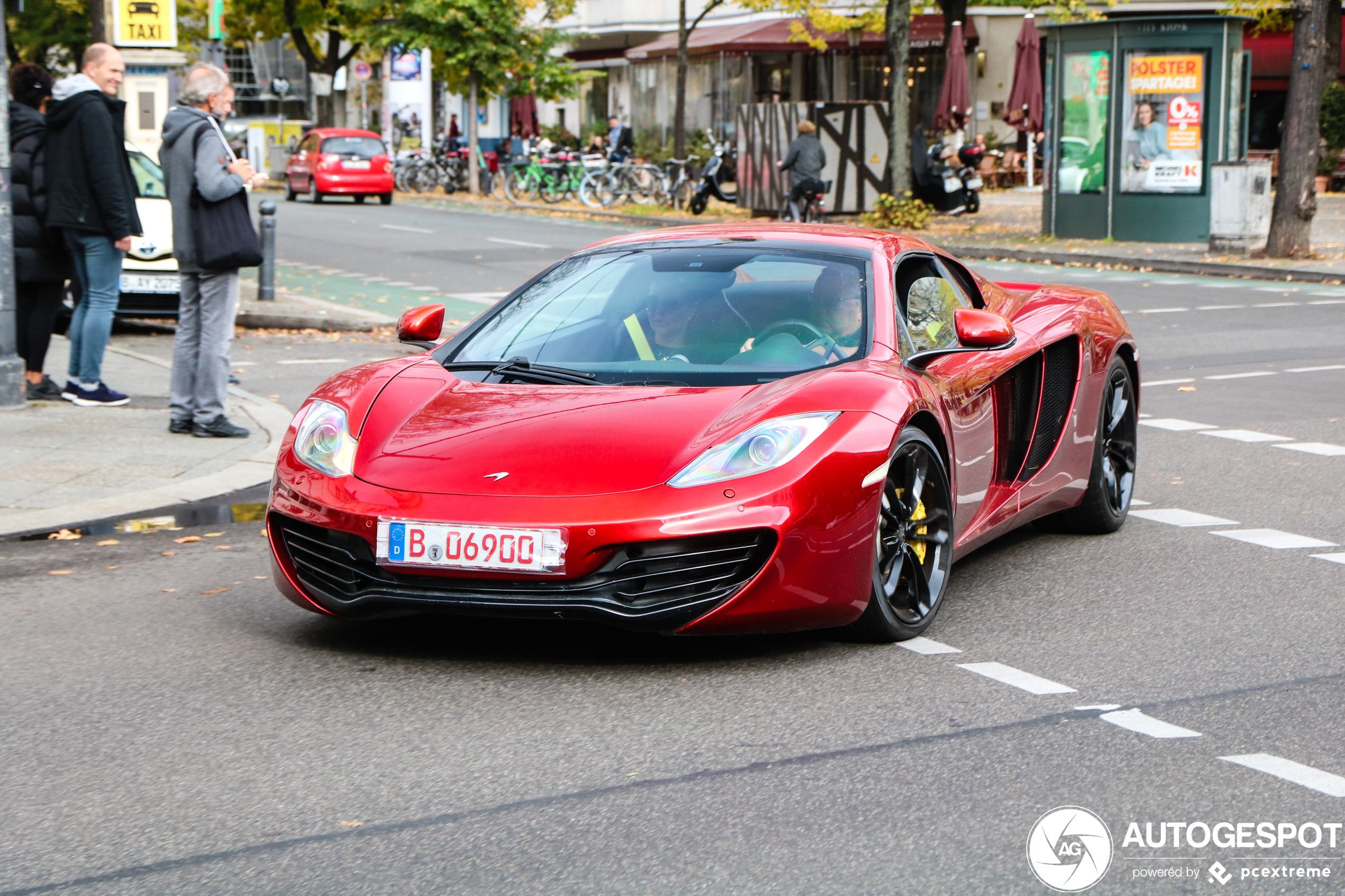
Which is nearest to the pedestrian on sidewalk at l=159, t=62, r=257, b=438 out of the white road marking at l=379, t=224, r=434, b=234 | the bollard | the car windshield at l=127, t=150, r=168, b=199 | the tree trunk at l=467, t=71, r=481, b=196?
the car windshield at l=127, t=150, r=168, b=199

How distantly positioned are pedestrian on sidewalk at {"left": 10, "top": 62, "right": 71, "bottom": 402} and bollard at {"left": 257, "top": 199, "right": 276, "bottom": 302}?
5407 mm

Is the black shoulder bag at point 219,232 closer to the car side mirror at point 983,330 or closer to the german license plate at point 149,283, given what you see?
the car side mirror at point 983,330

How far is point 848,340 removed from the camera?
5316 millimetres

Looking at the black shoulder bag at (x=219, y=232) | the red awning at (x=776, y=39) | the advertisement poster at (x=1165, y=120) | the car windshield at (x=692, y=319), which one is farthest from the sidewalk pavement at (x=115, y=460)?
the red awning at (x=776, y=39)

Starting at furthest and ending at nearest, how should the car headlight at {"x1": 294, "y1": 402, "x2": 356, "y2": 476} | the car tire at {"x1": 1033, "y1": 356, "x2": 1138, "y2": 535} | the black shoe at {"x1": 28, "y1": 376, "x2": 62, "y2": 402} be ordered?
the black shoe at {"x1": 28, "y1": 376, "x2": 62, "y2": 402} < the car tire at {"x1": 1033, "y1": 356, "x2": 1138, "y2": 535} < the car headlight at {"x1": 294, "y1": 402, "x2": 356, "y2": 476}

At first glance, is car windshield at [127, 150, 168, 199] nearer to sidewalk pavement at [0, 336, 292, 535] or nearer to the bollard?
the bollard

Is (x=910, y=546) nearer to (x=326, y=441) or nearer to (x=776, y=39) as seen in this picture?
(x=326, y=441)

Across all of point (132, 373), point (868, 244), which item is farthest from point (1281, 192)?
point (868, 244)

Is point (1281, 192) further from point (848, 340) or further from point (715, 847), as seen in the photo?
point (715, 847)

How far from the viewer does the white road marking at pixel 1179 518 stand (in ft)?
22.8

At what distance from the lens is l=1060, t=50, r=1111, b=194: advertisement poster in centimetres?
2338

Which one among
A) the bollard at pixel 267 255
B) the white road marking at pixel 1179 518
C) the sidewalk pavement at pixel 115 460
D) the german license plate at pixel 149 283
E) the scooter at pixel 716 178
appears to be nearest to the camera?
the white road marking at pixel 1179 518

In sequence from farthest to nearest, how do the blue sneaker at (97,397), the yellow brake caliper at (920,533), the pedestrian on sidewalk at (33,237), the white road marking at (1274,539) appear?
the blue sneaker at (97,397) → the pedestrian on sidewalk at (33,237) → the white road marking at (1274,539) → the yellow brake caliper at (920,533)

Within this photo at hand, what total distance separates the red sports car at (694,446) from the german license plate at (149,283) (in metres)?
7.81
